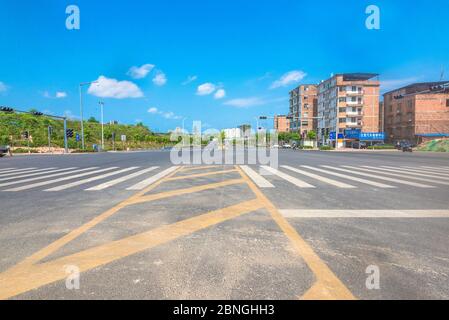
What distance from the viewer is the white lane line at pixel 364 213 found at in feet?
14.9

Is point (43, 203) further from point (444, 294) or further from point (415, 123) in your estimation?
point (415, 123)

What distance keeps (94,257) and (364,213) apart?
4.66 metres

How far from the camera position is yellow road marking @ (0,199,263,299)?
2.37 meters

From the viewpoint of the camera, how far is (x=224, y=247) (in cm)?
317

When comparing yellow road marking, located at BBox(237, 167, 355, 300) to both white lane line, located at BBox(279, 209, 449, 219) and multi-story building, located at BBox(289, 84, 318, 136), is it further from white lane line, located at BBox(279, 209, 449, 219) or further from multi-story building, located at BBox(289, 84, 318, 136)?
multi-story building, located at BBox(289, 84, 318, 136)

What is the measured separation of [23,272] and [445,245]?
516 centimetres

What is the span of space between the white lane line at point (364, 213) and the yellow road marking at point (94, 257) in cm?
132

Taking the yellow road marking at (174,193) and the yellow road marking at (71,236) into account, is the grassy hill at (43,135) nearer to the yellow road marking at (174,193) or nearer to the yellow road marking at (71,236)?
the yellow road marking at (174,193)

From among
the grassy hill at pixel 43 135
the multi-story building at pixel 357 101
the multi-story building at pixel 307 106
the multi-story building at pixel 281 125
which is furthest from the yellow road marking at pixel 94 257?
the multi-story building at pixel 281 125

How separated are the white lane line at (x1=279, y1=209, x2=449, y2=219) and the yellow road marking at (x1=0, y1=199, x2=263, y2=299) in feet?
4.34

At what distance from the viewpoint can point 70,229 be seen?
386 cm

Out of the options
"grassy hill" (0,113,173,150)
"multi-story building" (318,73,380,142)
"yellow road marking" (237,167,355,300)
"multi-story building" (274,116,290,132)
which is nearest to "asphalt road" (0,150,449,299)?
"yellow road marking" (237,167,355,300)

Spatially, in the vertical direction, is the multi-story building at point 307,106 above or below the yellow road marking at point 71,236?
above

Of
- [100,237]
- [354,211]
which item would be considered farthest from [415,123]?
[100,237]
